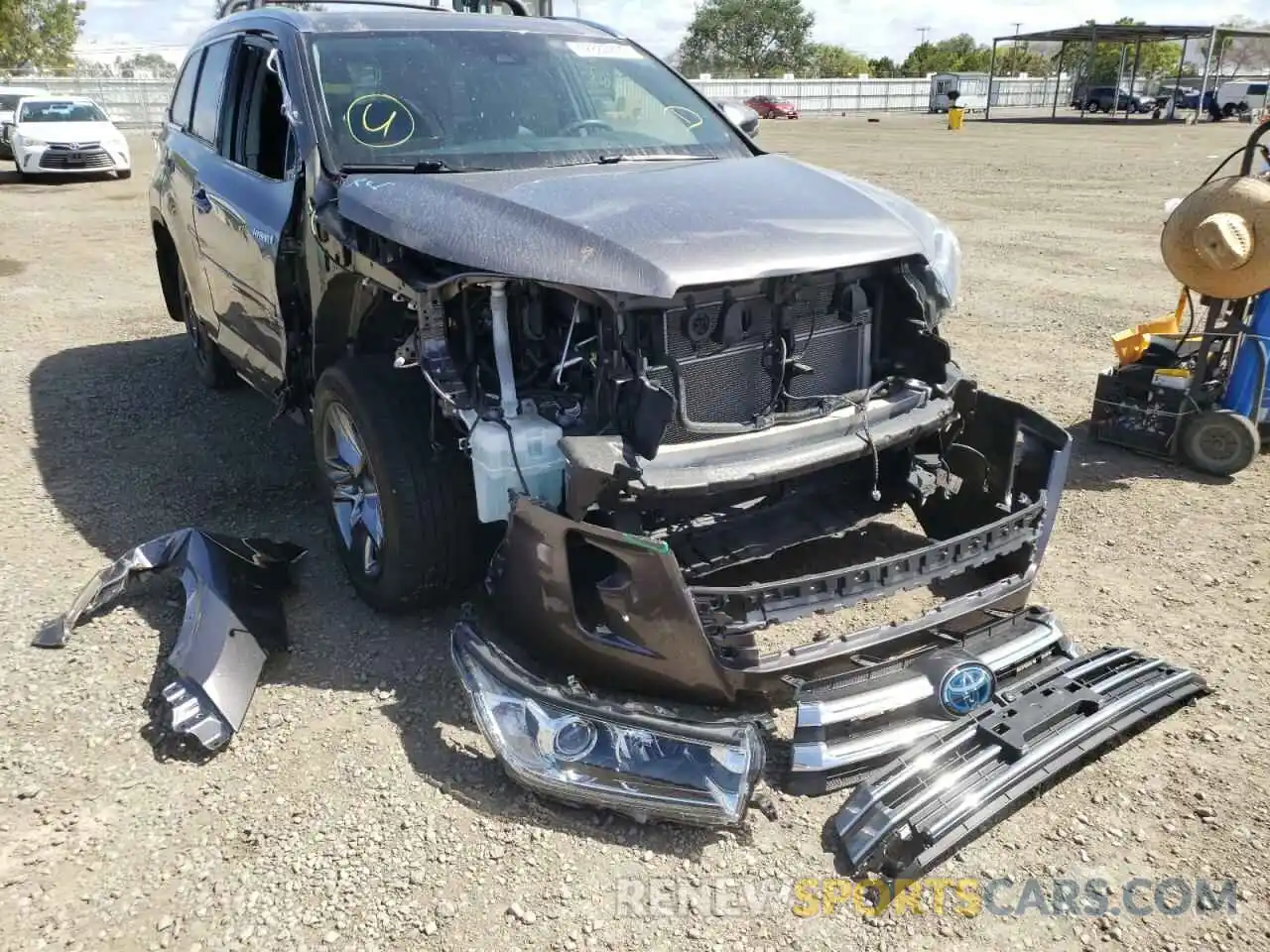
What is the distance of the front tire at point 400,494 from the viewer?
323 cm

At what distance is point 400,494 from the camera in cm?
321

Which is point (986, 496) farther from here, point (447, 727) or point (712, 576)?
point (447, 727)

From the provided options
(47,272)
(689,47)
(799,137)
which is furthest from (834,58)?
(47,272)

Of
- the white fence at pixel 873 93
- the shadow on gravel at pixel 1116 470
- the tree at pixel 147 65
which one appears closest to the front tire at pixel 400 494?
the shadow on gravel at pixel 1116 470

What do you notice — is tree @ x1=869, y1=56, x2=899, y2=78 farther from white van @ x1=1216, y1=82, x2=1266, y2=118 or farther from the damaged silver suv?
the damaged silver suv

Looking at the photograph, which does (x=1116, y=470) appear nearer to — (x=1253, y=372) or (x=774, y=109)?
(x=1253, y=372)

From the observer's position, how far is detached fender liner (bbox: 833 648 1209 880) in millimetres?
2482

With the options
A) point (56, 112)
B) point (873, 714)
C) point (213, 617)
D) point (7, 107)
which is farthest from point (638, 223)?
point (7, 107)

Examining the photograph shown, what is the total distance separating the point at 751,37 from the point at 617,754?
9393 centimetres

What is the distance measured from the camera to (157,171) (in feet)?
19.5

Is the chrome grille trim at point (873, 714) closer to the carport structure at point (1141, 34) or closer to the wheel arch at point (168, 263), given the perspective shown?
the wheel arch at point (168, 263)

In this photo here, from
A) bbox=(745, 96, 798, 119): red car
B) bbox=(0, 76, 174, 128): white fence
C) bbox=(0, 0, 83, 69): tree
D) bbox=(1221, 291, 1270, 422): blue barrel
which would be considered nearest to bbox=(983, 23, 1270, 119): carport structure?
bbox=(745, 96, 798, 119): red car

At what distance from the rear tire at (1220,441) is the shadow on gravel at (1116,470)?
0.22 feet

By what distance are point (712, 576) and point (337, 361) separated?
5.11 feet
